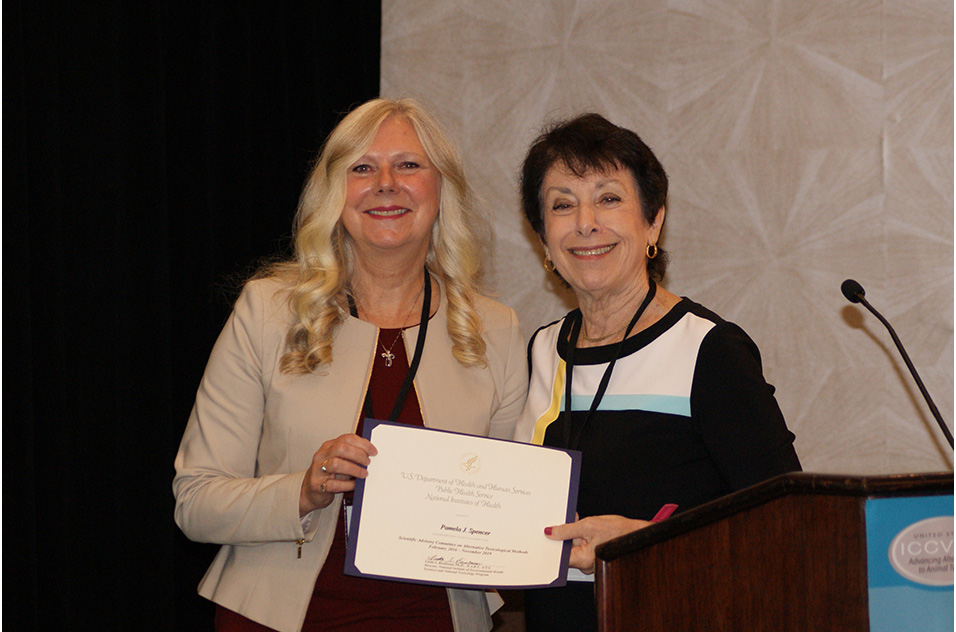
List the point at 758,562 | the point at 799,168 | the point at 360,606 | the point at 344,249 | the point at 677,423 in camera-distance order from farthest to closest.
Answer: the point at 799,168 < the point at 344,249 < the point at 360,606 < the point at 677,423 < the point at 758,562

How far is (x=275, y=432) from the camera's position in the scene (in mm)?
2059

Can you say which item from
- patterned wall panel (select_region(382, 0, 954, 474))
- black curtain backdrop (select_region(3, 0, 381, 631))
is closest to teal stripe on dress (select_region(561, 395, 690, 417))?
patterned wall panel (select_region(382, 0, 954, 474))

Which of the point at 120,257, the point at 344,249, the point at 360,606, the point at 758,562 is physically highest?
the point at 120,257

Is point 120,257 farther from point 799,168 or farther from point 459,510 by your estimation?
point 799,168

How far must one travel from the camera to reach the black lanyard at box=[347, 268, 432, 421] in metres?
2.07

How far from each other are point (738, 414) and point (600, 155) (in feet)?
2.36

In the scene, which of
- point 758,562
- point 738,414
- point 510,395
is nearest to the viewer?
point 758,562

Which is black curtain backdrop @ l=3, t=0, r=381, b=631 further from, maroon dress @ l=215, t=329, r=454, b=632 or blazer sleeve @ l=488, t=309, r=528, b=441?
blazer sleeve @ l=488, t=309, r=528, b=441

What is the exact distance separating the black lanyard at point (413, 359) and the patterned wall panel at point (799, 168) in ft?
2.66

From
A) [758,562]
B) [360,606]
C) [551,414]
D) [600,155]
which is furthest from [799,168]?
[758,562]

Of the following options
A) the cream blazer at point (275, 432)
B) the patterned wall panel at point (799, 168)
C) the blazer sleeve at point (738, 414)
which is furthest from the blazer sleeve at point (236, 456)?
the patterned wall panel at point (799, 168)

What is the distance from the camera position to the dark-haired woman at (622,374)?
173 cm

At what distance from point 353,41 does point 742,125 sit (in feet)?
6.23

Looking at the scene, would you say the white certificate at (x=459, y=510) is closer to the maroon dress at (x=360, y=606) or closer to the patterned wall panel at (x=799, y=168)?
the maroon dress at (x=360, y=606)
